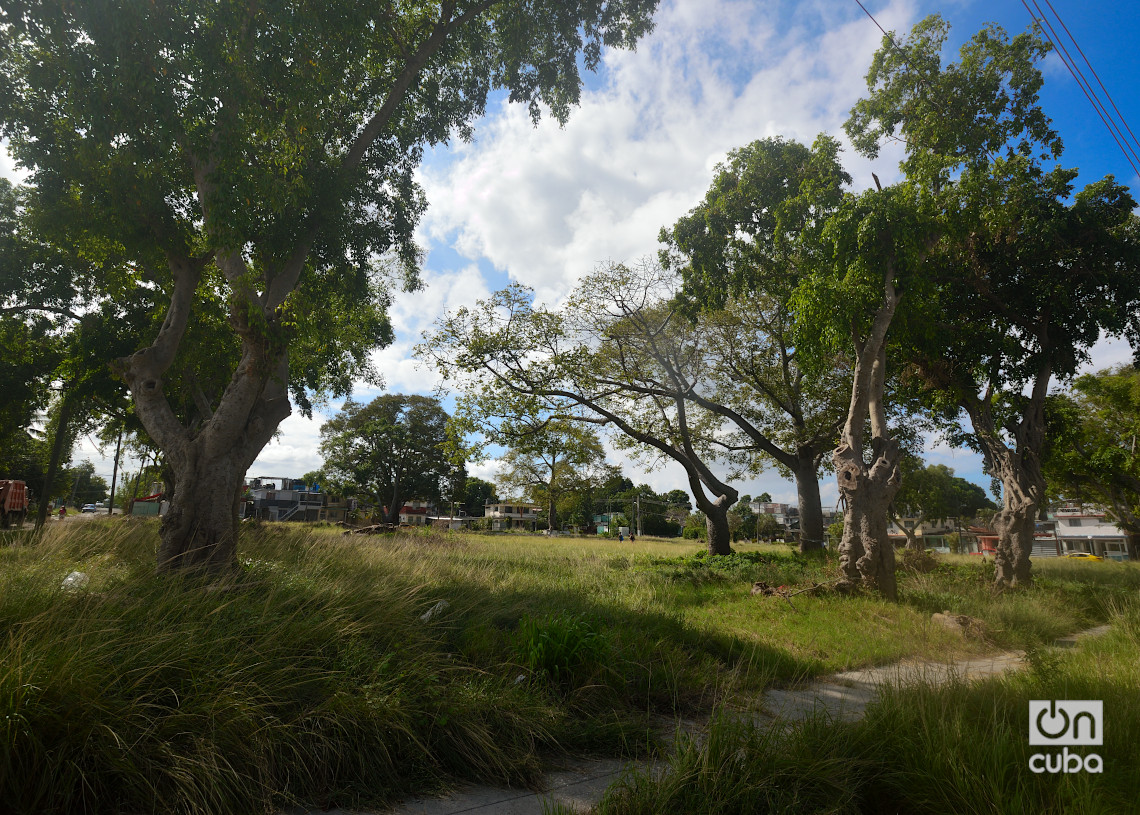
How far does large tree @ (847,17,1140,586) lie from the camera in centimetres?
1285

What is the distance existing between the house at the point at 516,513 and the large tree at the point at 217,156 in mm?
73051

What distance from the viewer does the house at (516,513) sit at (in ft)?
276

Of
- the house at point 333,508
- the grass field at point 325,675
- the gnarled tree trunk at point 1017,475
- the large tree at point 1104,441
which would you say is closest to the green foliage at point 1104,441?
the large tree at point 1104,441

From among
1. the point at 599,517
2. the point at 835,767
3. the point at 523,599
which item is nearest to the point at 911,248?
the point at 523,599

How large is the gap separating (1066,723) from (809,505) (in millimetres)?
18425

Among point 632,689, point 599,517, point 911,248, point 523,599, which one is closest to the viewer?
Answer: point 632,689

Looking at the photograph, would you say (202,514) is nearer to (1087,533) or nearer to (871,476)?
(871,476)


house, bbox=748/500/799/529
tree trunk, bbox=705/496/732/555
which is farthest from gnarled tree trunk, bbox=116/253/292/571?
house, bbox=748/500/799/529

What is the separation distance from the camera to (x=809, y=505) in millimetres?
21156

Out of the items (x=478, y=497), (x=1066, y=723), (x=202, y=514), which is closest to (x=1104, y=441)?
(x=1066, y=723)

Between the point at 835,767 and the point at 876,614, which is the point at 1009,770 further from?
the point at 876,614

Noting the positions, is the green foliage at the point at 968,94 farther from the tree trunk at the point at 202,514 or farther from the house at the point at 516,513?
the house at the point at 516,513

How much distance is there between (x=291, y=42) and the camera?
757cm

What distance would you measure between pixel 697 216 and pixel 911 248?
23.1 ft
